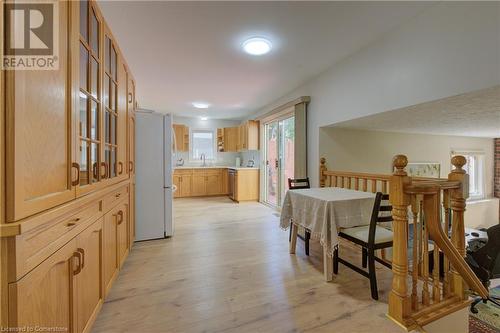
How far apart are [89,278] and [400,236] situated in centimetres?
199

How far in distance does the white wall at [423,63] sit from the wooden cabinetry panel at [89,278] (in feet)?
9.28

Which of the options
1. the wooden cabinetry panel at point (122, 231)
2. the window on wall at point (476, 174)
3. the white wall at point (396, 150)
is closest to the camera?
the wooden cabinetry panel at point (122, 231)

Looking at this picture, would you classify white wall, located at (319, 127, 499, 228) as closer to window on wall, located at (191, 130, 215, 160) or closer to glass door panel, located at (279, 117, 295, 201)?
glass door panel, located at (279, 117, 295, 201)

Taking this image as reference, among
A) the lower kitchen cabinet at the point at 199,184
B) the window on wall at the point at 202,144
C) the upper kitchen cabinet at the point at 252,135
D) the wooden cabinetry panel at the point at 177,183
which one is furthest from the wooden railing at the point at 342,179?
the window on wall at the point at 202,144

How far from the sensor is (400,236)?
144 cm

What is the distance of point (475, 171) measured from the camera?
5238 mm

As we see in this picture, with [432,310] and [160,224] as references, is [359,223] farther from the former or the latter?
[160,224]

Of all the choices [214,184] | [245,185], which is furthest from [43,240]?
[214,184]

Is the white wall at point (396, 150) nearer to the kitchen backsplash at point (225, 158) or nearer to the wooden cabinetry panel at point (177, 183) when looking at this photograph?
the kitchen backsplash at point (225, 158)

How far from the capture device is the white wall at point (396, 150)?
140 inches

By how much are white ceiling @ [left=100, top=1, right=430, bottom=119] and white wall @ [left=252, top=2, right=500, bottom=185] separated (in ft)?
0.51

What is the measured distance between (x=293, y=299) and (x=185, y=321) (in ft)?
2.83

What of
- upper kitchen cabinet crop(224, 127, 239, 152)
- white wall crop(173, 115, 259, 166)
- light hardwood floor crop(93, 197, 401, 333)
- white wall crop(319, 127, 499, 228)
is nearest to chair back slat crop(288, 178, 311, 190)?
white wall crop(319, 127, 499, 228)

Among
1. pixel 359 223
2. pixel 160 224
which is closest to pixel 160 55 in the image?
pixel 160 224
